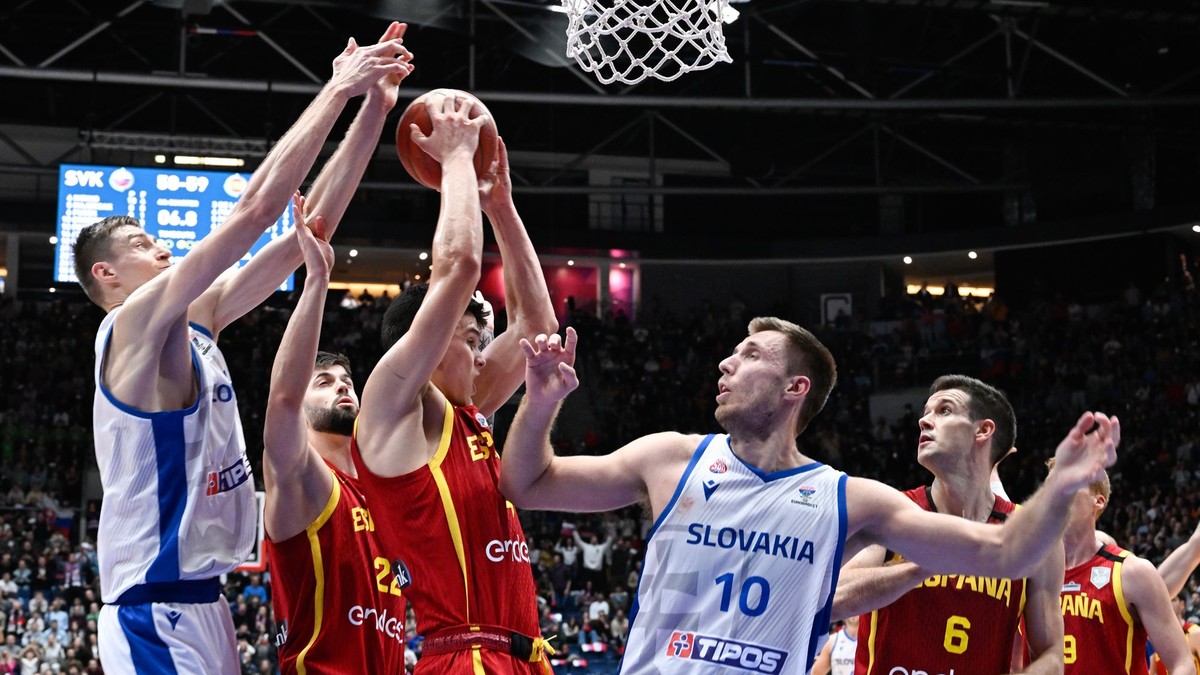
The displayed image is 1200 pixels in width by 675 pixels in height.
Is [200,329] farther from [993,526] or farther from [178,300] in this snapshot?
[993,526]

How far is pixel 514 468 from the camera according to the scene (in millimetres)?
3922

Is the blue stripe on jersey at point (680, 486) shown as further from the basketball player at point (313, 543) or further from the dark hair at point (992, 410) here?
the dark hair at point (992, 410)

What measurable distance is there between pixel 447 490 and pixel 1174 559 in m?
4.98

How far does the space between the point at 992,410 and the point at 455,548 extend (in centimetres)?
237

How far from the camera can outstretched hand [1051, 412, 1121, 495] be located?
3.41m

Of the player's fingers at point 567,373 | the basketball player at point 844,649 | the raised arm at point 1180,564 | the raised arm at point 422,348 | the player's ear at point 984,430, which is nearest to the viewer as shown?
the player's fingers at point 567,373

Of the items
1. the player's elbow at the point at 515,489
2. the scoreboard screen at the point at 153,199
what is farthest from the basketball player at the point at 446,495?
the scoreboard screen at the point at 153,199

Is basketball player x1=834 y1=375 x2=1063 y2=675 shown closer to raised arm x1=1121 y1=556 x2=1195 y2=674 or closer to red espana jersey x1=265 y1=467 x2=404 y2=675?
raised arm x1=1121 y1=556 x2=1195 y2=674

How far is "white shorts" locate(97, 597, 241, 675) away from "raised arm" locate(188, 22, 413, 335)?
1.02 meters

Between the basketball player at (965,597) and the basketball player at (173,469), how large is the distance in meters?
2.18

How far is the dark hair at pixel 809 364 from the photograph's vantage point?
403cm

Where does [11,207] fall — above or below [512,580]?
above

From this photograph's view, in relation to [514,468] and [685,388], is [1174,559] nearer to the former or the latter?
[514,468]

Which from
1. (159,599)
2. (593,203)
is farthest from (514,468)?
(593,203)
